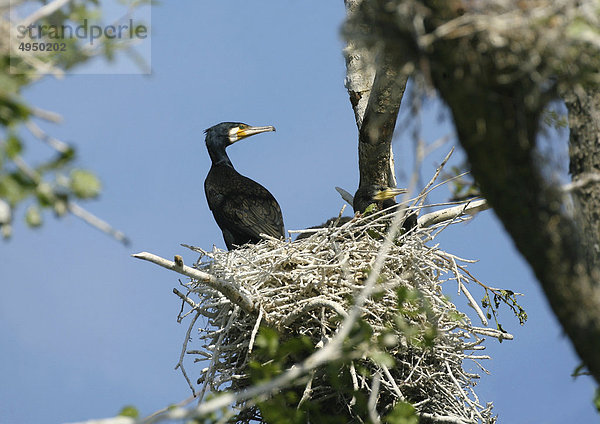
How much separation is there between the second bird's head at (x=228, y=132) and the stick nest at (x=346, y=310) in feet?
9.46

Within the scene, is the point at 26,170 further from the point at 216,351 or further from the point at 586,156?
the point at 216,351

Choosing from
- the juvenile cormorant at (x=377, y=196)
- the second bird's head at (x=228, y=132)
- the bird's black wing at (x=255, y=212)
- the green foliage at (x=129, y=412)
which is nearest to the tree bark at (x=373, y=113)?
the juvenile cormorant at (x=377, y=196)

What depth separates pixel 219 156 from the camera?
739 centimetres

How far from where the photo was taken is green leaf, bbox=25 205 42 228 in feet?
5.44

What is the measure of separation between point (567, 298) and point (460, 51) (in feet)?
2.49

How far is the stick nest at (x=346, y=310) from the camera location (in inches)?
165

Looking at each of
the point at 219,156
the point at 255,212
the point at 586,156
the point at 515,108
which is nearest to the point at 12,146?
the point at 515,108

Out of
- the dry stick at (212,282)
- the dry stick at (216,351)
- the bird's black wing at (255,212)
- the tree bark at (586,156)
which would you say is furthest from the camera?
the bird's black wing at (255,212)

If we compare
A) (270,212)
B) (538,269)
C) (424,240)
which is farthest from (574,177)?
(270,212)

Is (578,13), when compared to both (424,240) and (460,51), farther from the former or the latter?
(424,240)

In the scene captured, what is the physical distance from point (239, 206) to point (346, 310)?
252 cm

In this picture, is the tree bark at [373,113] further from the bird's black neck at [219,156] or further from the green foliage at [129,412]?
the green foliage at [129,412]

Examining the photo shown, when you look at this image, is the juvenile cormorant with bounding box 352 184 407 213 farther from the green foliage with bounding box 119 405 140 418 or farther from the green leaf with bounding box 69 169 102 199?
the green leaf with bounding box 69 169 102 199

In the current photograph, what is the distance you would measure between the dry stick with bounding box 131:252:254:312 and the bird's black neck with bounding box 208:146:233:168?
3.40m
